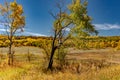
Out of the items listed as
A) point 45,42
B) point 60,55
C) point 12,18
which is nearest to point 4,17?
point 12,18

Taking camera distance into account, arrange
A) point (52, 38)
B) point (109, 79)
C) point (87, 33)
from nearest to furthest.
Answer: point (109, 79), point (87, 33), point (52, 38)

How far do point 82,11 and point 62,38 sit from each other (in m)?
4.19

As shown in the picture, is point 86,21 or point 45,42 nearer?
point 86,21

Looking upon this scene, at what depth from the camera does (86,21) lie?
33.4 m

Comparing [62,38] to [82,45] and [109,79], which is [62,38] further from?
[109,79]

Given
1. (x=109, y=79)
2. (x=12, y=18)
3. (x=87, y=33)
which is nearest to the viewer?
(x=109, y=79)

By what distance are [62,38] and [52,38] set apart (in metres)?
1.87

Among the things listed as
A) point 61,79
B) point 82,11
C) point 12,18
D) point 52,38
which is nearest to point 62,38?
point 52,38

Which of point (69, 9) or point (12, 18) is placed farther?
point (12, 18)

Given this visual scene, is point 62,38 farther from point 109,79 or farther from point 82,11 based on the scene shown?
point 109,79

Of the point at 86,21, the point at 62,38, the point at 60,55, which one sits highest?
the point at 86,21

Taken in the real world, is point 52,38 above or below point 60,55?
above

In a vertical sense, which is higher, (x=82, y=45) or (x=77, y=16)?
(x=77, y=16)

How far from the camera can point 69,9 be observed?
34.1 meters
